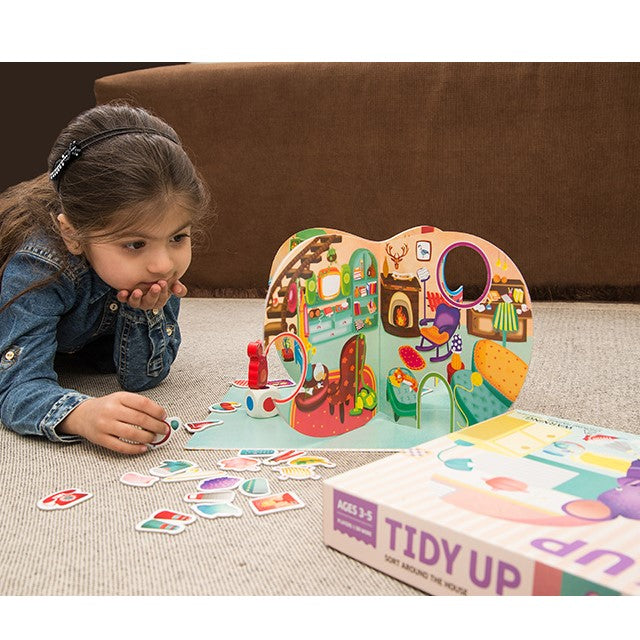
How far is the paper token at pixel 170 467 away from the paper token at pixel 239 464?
0.04 m

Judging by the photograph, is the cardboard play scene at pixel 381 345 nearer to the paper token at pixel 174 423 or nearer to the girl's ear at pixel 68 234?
the paper token at pixel 174 423

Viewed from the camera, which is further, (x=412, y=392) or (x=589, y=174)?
(x=589, y=174)

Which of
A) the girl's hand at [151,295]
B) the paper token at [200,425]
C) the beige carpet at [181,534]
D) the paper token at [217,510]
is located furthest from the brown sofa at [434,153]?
the paper token at [217,510]

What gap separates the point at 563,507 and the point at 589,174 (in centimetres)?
139

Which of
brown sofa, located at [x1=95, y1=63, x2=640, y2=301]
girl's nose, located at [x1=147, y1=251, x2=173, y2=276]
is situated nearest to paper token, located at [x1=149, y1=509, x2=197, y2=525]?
girl's nose, located at [x1=147, y1=251, x2=173, y2=276]

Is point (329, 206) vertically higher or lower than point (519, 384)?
higher

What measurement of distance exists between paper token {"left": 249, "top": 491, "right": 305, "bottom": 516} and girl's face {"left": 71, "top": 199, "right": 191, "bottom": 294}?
0.39 metres

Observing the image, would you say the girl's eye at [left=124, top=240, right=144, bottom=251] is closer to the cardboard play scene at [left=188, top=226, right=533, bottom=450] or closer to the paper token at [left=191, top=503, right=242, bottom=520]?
the cardboard play scene at [left=188, top=226, right=533, bottom=450]

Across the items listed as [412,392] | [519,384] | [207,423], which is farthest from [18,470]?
[519,384]

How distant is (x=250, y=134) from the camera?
2045 millimetres

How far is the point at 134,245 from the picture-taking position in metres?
1.06

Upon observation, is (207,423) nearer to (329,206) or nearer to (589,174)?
(329,206)

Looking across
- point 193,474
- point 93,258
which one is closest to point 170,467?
point 193,474

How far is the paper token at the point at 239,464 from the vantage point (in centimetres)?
91
